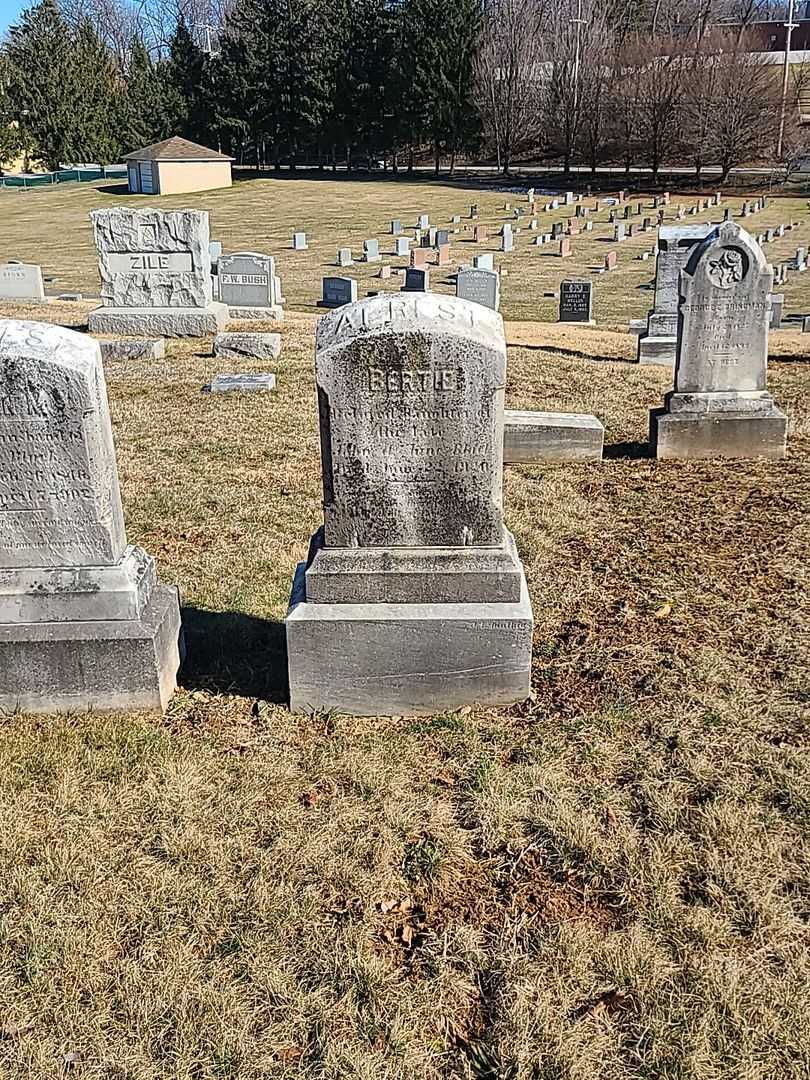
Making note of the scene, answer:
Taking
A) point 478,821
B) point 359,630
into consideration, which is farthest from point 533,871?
point 359,630

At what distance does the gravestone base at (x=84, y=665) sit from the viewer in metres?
4.49

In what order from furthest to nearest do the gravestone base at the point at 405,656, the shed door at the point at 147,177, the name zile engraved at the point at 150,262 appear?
the shed door at the point at 147,177 → the name zile engraved at the point at 150,262 → the gravestone base at the point at 405,656

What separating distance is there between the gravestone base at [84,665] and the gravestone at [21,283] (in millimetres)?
16699

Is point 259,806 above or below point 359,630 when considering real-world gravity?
below

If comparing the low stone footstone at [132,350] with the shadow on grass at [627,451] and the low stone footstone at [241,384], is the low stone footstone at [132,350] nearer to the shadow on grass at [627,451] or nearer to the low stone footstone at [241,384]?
the low stone footstone at [241,384]

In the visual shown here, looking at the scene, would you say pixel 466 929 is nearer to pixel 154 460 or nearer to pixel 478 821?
pixel 478 821

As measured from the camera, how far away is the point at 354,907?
3383mm

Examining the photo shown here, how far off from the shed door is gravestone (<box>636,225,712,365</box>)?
42.5 meters

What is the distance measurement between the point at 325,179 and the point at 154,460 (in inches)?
2219

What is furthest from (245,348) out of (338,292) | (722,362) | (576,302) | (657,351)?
(576,302)

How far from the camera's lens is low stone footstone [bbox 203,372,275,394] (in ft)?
37.4

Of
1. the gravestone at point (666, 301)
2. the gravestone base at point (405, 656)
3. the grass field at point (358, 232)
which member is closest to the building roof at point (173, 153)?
the grass field at point (358, 232)

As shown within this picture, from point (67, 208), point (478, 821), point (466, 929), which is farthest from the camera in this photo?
point (67, 208)

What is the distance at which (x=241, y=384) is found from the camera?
11.5 metres
